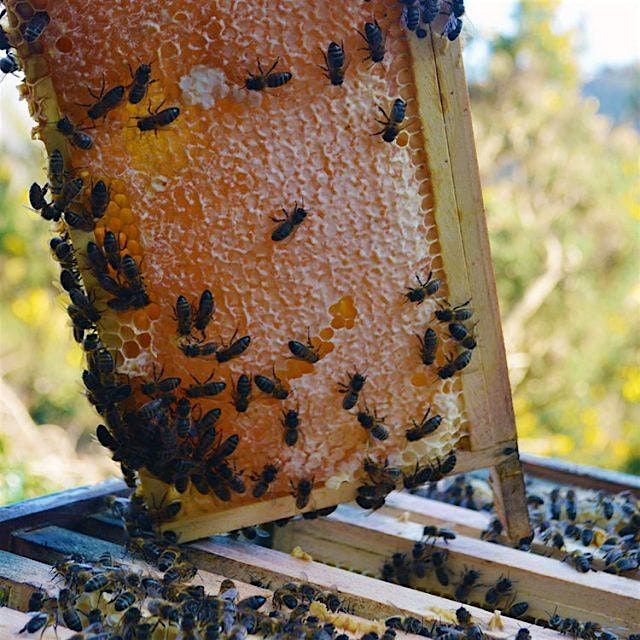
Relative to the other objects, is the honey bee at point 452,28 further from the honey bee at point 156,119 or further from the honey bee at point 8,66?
the honey bee at point 8,66

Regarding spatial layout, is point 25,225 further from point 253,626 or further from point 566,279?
point 253,626

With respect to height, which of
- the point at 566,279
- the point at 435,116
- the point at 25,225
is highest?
the point at 566,279

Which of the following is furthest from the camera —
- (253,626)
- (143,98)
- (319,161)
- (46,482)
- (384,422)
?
(46,482)

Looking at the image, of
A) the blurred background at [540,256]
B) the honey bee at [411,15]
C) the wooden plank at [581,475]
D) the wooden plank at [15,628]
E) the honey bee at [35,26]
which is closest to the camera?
the wooden plank at [15,628]

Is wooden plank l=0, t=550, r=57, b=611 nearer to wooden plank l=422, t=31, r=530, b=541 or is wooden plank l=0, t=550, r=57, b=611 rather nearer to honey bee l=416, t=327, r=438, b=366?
honey bee l=416, t=327, r=438, b=366

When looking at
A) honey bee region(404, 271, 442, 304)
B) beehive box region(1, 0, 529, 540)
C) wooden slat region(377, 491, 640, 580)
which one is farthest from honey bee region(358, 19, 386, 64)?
wooden slat region(377, 491, 640, 580)

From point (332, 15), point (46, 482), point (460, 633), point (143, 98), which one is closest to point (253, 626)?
point (460, 633)

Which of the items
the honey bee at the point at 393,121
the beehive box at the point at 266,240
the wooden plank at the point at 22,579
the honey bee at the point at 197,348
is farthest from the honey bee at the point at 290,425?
the honey bee at the point at 393,121
